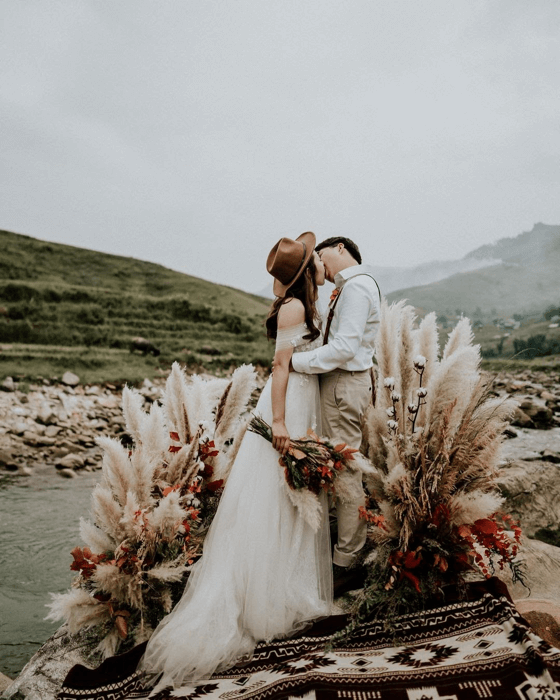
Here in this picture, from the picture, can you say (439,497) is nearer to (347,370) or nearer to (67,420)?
(347,370)

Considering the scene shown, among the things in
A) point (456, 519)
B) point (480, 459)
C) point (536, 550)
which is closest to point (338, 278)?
point (480, 459)

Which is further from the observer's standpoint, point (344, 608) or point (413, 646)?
point (344, 608)

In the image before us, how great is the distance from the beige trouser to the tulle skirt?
0.35 ft

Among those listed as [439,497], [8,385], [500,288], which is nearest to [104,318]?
[8,385]

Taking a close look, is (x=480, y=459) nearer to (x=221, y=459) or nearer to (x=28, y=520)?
(x=221, y=459)

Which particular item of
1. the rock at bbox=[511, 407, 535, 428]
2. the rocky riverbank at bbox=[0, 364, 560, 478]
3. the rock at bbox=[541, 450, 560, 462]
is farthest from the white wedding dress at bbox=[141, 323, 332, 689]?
the rock at bbox=[511, 407, 535, 428]

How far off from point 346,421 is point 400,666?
1.34 m

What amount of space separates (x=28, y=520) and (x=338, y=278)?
22.6ft

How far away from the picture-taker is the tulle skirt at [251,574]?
255 cm

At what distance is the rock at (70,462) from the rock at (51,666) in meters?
8.42

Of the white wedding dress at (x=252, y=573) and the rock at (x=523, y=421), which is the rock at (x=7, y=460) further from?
the rock at (x=523, y=421)

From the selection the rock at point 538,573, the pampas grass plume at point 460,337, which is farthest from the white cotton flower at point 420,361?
the rock at point 538,573

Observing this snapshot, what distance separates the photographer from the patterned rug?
2.11m

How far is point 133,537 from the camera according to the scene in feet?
9.26
